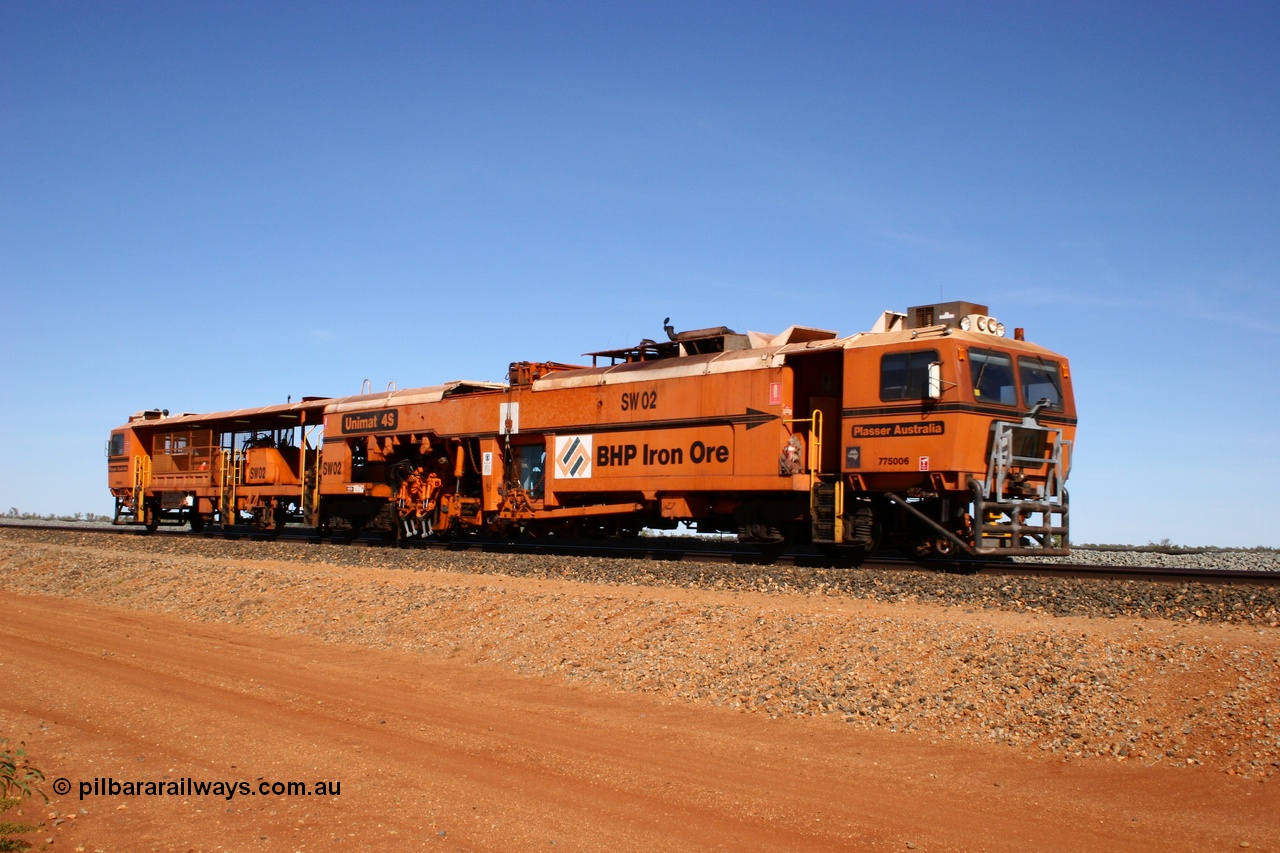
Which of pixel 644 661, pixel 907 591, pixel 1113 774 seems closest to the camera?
pixel 1113 774

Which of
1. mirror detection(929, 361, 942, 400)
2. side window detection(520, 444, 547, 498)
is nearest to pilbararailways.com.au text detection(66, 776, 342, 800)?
mirror detection(929, 361, 942, 400)

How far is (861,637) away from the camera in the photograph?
10.4m

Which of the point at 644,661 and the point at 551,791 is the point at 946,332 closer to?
the point at 644,661

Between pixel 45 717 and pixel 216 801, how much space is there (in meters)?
3.28

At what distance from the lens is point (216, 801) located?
6.90 metres

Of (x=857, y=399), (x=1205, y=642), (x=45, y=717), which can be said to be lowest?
(x=45, y=717)

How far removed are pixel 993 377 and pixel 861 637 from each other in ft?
20.2

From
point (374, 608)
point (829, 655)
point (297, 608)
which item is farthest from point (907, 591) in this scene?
point (297, 608)

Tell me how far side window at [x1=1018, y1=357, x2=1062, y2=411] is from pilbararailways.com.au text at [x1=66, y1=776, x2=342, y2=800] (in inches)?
462

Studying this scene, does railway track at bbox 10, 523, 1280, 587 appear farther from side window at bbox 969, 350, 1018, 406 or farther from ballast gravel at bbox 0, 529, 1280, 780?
side window at bbox 969, 350, 1018, 406

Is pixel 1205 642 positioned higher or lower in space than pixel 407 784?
Result: higher

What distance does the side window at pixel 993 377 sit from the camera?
14.9 m

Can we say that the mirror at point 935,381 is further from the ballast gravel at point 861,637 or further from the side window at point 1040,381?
the ballast gravel at point 861,637

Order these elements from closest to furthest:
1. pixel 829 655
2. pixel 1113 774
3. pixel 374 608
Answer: pixel 1113 774 → pixel 829 655 → pixel 374 608
